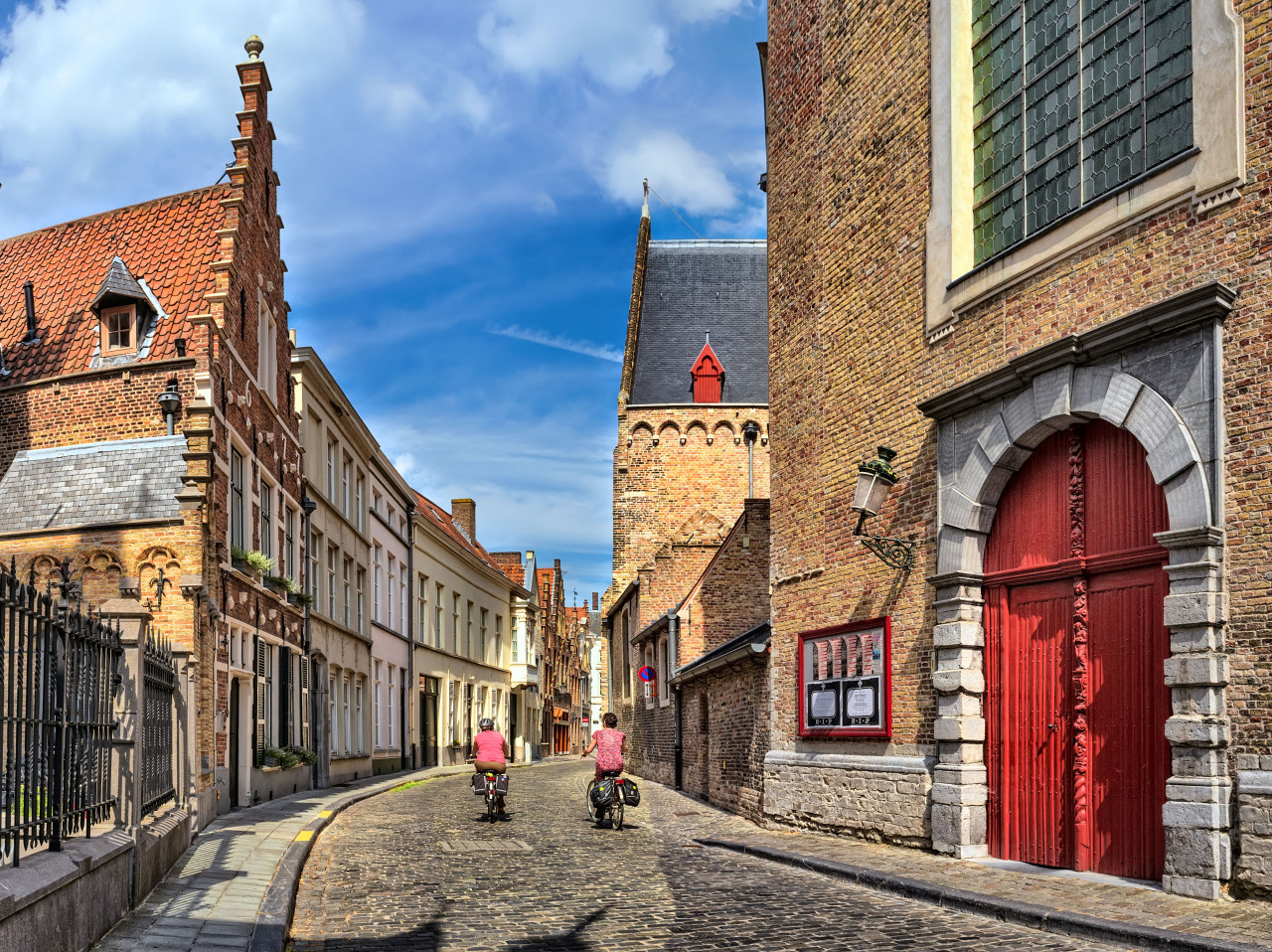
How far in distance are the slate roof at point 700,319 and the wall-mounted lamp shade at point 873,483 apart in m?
34.1

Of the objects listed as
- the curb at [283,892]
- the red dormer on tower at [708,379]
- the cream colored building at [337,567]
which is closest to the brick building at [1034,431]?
the curb at [283,892]

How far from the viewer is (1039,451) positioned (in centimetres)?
1152

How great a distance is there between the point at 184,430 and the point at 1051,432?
1170 centimetres

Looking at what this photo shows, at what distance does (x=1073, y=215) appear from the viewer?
10.9m

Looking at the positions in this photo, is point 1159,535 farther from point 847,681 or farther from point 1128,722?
point 847,681

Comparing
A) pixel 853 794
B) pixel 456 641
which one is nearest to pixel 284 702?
pixel 853 794

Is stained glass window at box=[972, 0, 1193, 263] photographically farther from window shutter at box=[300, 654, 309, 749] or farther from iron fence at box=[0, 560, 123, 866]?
window shutter at box=[300, 654, 309, 749]

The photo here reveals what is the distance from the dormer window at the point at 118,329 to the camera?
2136cm

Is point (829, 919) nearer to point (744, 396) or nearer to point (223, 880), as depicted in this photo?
point (223, 880)

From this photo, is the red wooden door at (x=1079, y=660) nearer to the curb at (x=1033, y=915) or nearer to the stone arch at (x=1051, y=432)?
the stone arch at (x=1051, y=432)

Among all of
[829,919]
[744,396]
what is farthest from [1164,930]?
[744,396]

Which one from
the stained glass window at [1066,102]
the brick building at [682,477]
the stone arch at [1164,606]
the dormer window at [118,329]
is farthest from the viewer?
the brick building at [682,477]

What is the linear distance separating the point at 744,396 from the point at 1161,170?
38.4 metres

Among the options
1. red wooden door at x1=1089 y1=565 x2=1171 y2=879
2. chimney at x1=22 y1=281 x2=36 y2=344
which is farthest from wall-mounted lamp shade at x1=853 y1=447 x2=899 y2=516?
chimney at x1=22 y1=281 x2=36 y2=344
